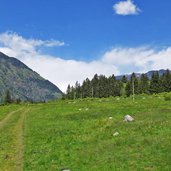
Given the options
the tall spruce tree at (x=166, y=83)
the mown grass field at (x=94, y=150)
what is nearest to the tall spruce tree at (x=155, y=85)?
the tall spruce tree at (x=166, y=83)

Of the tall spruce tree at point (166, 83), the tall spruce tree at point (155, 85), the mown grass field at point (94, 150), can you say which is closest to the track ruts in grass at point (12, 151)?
the mown grass field at point (94, 150)

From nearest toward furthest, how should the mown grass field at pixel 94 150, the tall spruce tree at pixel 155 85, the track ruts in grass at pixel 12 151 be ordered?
the mown grass field at pixel 94 150 → the track ruts in grass at pixel 12 151 → the tall spruce tree at pixel 155 85

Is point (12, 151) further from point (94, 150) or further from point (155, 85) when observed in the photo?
point (155, 85)

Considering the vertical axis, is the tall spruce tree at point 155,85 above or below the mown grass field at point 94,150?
above

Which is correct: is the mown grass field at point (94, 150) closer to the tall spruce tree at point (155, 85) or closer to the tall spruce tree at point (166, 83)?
the tall spruce tree at point (166, 83)

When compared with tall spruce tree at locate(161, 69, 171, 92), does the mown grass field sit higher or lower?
lower

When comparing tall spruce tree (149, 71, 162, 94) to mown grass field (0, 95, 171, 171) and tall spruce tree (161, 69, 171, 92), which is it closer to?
tall spruce tree (161, 69, 171, 92)

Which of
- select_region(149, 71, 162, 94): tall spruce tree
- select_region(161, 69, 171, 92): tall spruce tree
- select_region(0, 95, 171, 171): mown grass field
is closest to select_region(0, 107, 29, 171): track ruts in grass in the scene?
select_region(0, 95, 171, 171): mown grass field

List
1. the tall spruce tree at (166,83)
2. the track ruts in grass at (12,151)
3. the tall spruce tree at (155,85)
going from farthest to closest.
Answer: the tall spruce tree at (155,85) → the tall spruce tree at (166,83) → the track ruts in grass at (12,151)

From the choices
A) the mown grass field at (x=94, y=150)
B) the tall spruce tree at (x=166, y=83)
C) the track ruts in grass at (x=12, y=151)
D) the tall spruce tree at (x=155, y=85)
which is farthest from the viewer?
the tall spruce tree at (x=155, y=85)

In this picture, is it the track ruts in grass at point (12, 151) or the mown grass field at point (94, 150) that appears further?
the track ruts in grass at point (12, 151)

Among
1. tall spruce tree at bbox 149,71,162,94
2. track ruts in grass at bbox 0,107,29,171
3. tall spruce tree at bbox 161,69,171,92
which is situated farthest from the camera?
tall spruce tree at bbox 149,71,162,94

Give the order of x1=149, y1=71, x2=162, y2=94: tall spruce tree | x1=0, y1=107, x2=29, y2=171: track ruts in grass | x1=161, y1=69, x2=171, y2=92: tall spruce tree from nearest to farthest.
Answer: x1=0, y1=107, x2=29, y2=171: track ruts in grass < x1=161, y1=69, x2=171, y2=92: tall spruce tree < x1=149, y1=71, x2=162, y2=94: tall spruce tree

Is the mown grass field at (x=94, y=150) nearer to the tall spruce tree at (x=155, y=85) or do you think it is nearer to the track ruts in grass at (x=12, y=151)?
the track ruts in grass at (x=12, y=151)
